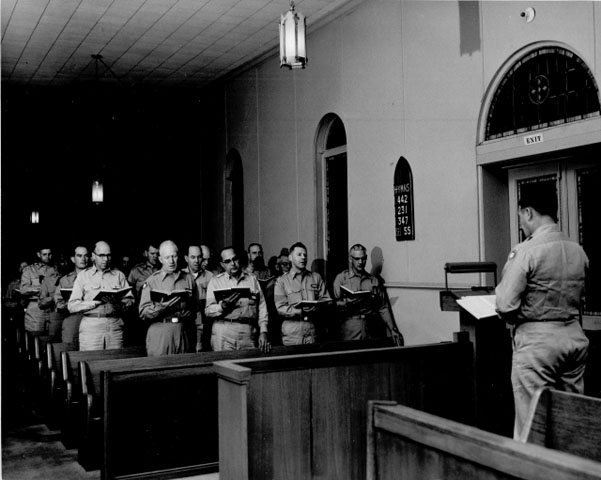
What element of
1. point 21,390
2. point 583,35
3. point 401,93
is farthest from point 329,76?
point 21,390

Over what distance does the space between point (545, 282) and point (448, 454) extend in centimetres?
184

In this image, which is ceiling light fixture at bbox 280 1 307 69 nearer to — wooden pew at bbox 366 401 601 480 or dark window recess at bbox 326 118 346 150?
dark window recess at bbox 326 118 346 150

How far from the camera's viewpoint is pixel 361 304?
6.75 meters

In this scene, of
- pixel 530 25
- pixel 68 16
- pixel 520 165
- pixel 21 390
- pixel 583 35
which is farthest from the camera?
pixel 68 16

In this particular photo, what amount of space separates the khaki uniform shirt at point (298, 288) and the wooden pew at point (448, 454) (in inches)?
161

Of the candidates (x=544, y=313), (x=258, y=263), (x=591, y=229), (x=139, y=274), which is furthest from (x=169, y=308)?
(x=139, y=274)

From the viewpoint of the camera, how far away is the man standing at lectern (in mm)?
3574

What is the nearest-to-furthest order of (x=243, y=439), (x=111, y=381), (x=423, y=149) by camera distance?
(x=243, y=439)
(x=111, y=381)
(x=423, y=149)

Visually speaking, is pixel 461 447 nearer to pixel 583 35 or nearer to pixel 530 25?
pixel 583 35

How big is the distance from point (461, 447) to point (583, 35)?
14.0ft

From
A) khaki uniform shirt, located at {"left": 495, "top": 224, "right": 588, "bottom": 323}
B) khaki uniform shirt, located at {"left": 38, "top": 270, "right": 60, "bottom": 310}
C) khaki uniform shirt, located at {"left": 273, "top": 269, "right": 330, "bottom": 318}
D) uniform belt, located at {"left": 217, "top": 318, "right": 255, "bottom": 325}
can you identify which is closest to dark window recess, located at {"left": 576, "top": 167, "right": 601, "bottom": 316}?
khaki uniform shirt, located at {"left": 495, "top": 224, "right": 588, "bottom": 323}

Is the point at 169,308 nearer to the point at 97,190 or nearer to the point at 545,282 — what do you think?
the point at 545,282

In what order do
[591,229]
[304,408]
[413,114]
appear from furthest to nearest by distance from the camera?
1. [413,114]
2. [591,229]
3. [304,408]

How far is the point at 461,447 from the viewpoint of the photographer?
6.55 ft
